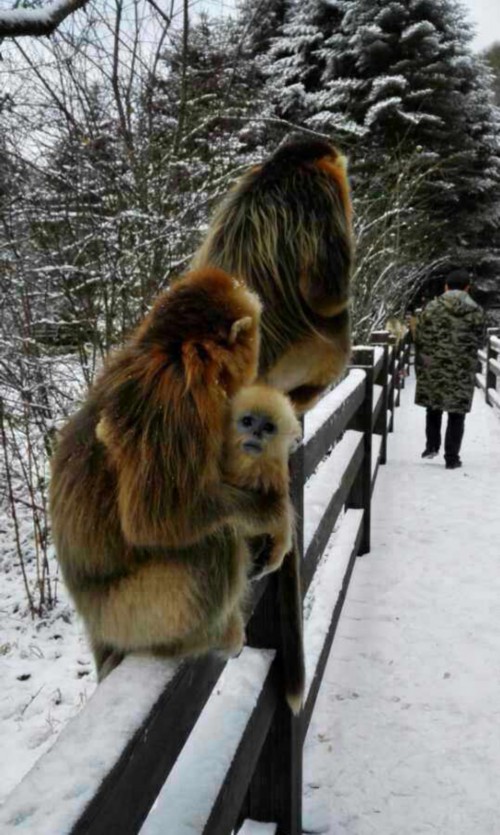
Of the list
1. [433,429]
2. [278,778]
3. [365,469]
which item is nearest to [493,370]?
[433,429]

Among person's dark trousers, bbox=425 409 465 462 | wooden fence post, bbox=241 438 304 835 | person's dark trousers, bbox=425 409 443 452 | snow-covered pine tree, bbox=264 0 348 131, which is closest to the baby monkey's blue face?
wooden fence post, bbox=241 438 304 835

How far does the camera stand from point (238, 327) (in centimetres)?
148

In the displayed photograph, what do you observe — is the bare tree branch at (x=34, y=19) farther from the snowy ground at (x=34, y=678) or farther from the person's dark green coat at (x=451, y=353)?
the person's dark green coat at (x=451, y=353)

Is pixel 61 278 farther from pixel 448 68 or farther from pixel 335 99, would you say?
pixel 448 68

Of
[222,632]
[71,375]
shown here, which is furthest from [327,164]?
[71,375]

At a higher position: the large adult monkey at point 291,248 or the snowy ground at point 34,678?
the large adult monkey at point 291,248

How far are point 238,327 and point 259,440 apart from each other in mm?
245

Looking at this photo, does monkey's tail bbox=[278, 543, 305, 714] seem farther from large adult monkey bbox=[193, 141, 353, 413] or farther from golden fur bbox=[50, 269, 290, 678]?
large adult monkey bbox=[193, 141, 353, 413]

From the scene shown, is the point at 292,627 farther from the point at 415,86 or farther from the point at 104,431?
the point at 415,86

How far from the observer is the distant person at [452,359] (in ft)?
24.0

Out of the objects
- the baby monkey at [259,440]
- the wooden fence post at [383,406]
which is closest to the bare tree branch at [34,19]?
the baby monkey at [259,440]

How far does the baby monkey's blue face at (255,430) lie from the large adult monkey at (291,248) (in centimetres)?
91

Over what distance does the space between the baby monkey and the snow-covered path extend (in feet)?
5.40

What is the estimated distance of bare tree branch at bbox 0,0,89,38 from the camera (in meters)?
1.92
